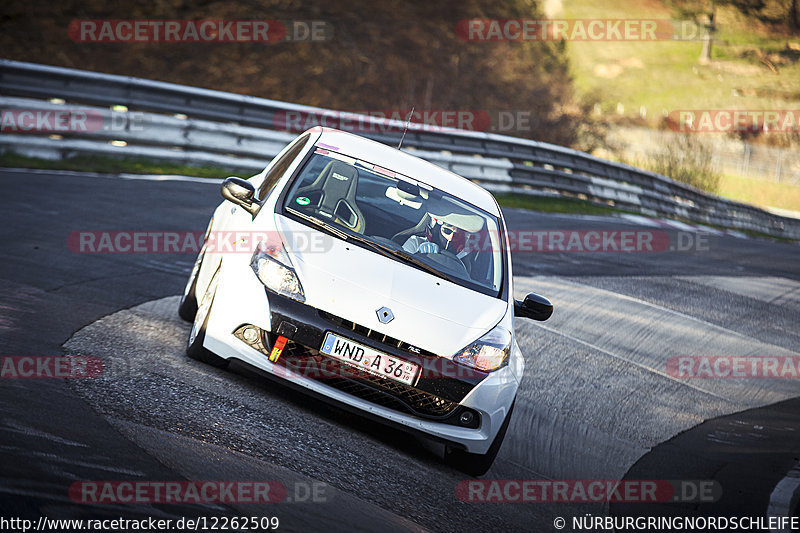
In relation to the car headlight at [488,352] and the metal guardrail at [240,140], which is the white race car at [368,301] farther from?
the metal guardrail at [240,140]

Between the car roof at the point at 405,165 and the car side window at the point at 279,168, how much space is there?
156mm

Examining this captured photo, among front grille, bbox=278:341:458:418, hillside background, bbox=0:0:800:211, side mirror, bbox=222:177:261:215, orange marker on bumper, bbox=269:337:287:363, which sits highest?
hillside background, bbox=0:0:800:211

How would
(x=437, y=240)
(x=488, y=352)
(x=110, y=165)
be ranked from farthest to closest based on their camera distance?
(x=110, y=165), (x=437, y=240), (x=488, y=352)

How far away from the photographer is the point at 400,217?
611cm

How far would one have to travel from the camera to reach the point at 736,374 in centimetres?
902

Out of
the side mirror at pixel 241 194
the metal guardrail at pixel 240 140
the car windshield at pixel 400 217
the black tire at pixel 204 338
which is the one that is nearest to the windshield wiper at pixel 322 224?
the car windshield at pixel 400 217

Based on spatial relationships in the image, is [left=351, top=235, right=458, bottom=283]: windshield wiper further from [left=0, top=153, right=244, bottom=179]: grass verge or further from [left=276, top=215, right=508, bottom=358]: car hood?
[left=0, top=153, right=244, bottom=179]: grass verge

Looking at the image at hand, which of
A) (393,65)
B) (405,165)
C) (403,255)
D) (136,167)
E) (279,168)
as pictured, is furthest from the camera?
(393,65)

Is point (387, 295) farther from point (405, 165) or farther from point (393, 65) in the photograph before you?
point (393, 65)

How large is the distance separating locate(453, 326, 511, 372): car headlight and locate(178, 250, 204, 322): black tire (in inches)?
82.1

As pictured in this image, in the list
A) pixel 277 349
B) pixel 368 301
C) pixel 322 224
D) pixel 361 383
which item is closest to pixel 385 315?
pixel 368 301

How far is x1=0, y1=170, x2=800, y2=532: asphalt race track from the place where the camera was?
398cm

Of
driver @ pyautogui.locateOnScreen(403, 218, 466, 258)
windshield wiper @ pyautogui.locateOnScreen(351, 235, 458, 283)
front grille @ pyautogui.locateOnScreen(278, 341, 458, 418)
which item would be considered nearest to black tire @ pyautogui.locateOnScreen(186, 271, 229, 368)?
front grille @ pyautogui.locateOnScreen(278, 341, 458, 418)

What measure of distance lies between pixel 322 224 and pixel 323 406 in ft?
3.68
